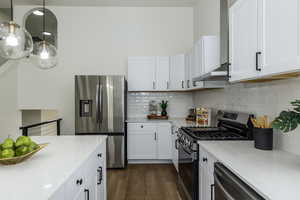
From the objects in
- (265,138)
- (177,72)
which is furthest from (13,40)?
(177,72)

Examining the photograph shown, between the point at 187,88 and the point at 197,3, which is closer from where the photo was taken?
the point at 187,88

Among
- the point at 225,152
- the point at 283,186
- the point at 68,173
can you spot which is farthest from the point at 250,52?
the point at 68,173

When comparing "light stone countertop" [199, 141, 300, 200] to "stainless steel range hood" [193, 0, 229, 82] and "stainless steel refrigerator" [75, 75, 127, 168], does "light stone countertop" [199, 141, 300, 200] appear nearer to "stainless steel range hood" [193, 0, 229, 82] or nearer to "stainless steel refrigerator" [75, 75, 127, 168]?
"stainless steel range hood" [193, 0, 229, 82]

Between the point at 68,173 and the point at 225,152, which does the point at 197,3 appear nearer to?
the point at 225,152

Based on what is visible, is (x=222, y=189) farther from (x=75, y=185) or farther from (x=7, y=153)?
(x=7, y=153)

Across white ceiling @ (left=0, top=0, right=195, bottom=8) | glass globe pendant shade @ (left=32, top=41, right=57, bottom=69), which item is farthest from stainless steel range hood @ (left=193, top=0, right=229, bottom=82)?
glass globe pendant shade @ (left=32, top=41, right=57, bottom=69)

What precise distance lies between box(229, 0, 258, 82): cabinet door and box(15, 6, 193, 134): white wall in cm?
275

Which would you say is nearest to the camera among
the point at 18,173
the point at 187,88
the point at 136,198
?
the point at 18,173

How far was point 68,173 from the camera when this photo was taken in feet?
3.44

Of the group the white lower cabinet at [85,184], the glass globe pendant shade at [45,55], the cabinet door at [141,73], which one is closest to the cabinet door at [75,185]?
the white lower cabinet at [85,184]

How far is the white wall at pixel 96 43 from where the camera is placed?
4.32m

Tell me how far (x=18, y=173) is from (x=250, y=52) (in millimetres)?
1701

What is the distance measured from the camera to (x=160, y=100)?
14.6 feet

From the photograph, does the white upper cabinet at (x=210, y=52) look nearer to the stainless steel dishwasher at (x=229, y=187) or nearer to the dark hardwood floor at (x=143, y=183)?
the stainless steel dishwasher at (x=229, y=187)
